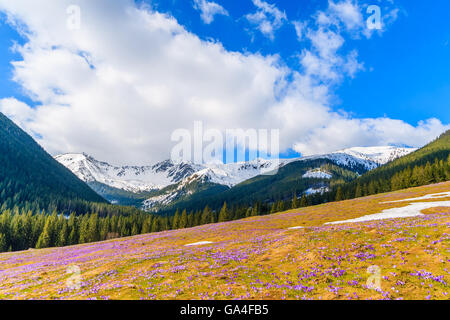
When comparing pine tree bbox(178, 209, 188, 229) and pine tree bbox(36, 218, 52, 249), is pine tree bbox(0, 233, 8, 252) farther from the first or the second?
pine tree bbox(178, 209, 188, 229)

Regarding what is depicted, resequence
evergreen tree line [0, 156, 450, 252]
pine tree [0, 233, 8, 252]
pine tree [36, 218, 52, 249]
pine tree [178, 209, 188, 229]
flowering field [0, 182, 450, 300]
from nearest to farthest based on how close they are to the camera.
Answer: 1. flowering field [0, 182, 450, 300]
2. pine tree [0, 233, 8, 252]
3. pine tree [36, 218, 52, 249]
4. evergreen tree line [0, 156, 450, 252]
5. pine tree [178, 209, 188, 229]

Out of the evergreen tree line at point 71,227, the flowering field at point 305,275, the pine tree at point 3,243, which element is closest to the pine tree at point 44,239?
the evergreen tree line at point 71,227

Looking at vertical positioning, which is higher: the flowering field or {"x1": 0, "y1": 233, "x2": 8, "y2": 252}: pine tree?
the flowering field

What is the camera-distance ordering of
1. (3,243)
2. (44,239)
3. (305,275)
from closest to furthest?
(305,275)
(3,243)
(44,239)

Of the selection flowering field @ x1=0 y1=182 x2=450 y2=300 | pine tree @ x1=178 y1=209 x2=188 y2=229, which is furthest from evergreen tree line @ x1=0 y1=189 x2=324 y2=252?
flowering field @ x1=0 y1=182 x2=450 y2=300

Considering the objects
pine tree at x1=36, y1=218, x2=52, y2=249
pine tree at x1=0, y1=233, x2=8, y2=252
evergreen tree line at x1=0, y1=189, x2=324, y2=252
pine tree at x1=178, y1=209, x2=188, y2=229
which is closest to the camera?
pine tree at x1=0, y1=233, x2=8, y2=252

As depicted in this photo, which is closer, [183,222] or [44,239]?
[44,239]

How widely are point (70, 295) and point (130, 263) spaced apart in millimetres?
8712

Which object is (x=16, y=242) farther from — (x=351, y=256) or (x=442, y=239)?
(x=442, y=239)

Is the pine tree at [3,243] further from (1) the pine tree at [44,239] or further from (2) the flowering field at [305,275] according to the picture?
(2) the flowering field at [305,275]

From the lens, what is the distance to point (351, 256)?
15.4m

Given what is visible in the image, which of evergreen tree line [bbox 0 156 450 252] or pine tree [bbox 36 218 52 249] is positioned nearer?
pine tree [bbox 36 218 52 249]

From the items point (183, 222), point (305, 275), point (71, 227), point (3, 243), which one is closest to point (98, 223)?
point (71, 227)

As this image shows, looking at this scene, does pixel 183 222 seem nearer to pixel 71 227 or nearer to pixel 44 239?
pixel 71 227
